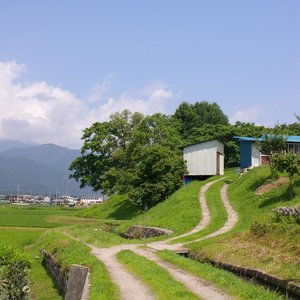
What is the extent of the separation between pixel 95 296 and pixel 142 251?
8.98 m

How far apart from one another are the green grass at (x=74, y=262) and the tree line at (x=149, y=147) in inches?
677

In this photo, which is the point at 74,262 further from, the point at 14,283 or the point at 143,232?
the point at 143,232

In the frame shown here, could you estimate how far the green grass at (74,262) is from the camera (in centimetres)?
1309

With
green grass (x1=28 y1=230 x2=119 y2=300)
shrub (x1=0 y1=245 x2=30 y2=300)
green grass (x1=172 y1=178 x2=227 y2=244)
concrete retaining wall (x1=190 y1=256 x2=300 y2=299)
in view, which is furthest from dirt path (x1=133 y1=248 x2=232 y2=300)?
green grass (x1=172 y1=178 x2=227 y2=244)

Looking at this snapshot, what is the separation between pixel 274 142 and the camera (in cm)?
4022

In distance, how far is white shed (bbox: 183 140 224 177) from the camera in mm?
51469

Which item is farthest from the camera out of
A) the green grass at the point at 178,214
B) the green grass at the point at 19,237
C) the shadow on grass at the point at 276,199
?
the green grass at the point at 19,237

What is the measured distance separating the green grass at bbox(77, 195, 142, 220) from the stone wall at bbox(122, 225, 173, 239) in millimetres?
15323

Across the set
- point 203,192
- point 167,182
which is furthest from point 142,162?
point 203,192

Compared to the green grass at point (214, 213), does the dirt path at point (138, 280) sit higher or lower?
lower

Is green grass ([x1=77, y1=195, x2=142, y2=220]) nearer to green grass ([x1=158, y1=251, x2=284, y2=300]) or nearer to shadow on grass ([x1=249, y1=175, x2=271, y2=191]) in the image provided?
shadow on grass ([x1=249, y1=175, x2=271, y2=191])

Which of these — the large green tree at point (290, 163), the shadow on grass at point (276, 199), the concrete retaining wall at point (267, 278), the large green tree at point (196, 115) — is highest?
the large green tree at point (196, 115)

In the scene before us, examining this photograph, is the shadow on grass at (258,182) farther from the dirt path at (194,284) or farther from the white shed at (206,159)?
the dirt path at (194,284)

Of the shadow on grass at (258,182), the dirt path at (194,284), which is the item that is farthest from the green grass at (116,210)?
the dirt path at (194,284)
